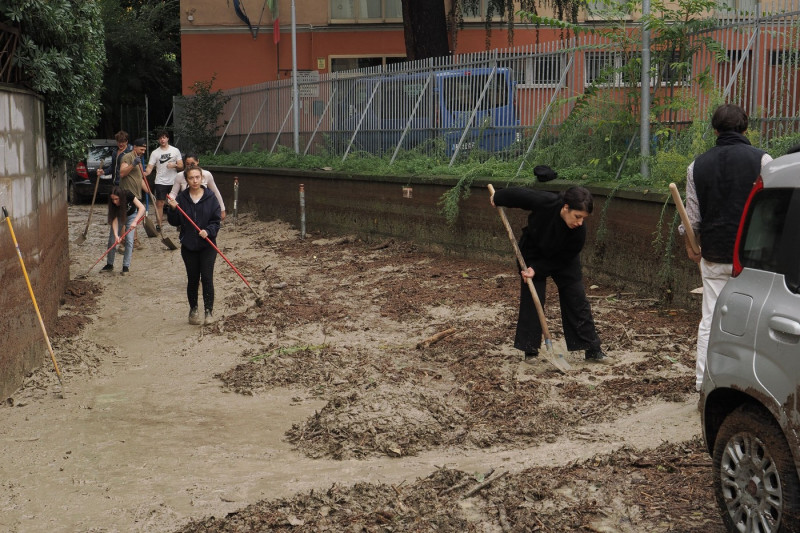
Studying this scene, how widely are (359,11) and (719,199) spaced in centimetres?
2607

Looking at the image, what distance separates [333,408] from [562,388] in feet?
5.91

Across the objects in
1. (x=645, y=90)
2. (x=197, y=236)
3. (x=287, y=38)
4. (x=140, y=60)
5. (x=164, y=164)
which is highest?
(x=287, y=38)

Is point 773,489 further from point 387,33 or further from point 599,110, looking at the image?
point 387,33

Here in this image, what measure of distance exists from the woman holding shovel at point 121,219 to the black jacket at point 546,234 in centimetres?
862

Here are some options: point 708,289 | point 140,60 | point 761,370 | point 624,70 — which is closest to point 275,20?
point 140,60

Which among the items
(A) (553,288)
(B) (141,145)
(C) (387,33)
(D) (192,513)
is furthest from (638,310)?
(C) (387,33)

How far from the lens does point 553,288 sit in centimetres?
1262

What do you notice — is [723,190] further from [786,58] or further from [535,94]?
[535,94]

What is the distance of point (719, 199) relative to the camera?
291 inches

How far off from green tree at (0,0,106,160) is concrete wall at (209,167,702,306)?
16.1ft

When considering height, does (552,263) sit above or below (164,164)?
below

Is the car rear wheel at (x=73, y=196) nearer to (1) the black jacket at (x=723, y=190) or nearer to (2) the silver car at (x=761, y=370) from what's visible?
(1) the black jacket at (x=723, y=190)

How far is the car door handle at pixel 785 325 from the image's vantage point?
4.50 metres

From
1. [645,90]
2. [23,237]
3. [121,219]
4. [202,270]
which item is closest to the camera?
[23,237]
